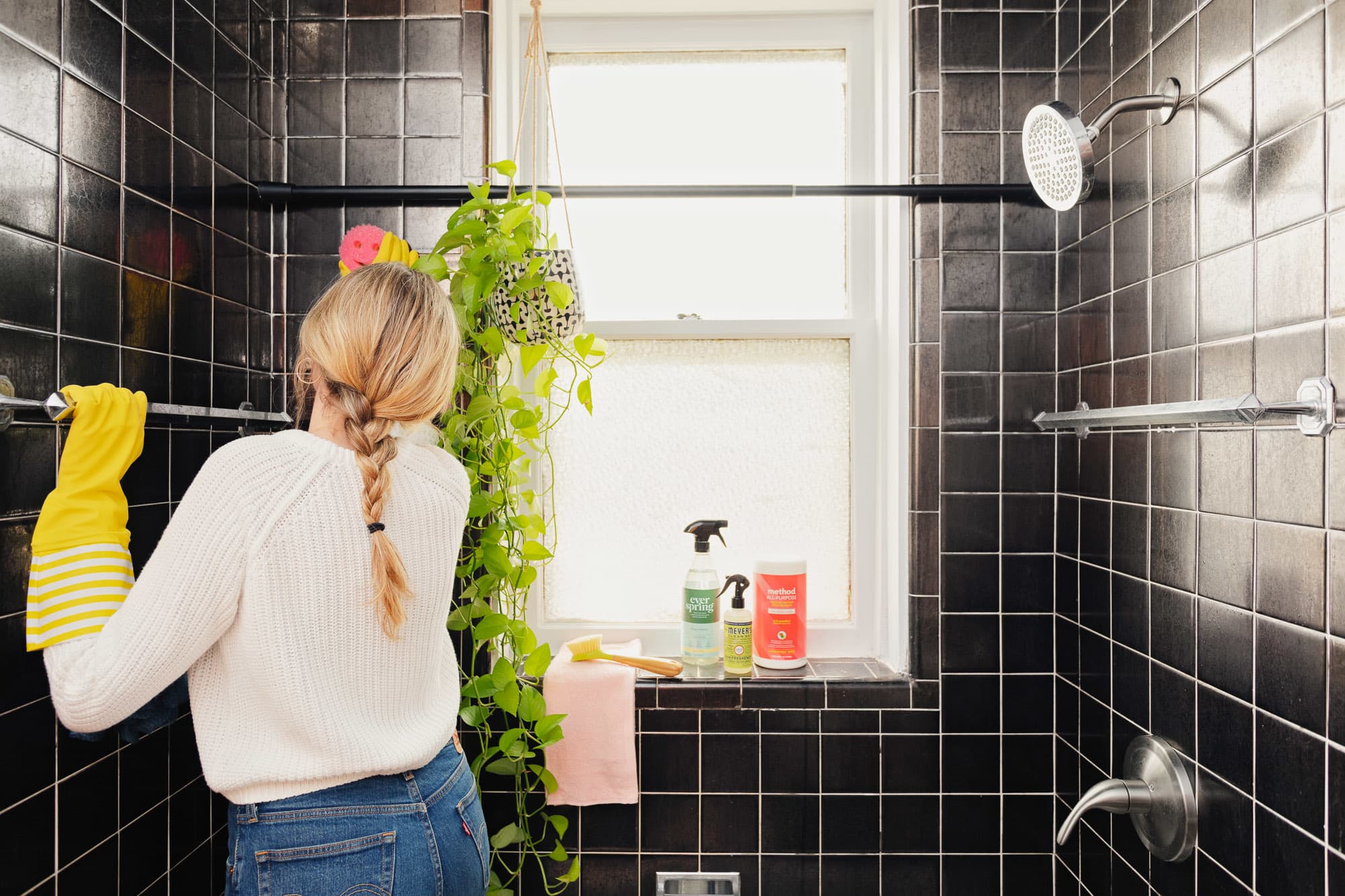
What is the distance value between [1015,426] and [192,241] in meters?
1.42

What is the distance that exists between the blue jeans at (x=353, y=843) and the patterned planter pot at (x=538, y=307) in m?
0.68

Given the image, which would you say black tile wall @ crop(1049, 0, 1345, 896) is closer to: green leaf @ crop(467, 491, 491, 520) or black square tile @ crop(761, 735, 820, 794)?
black square tile @ crop(761, 735, 820, 794)

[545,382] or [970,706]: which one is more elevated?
[545,382]

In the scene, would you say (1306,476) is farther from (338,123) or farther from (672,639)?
(338,123)

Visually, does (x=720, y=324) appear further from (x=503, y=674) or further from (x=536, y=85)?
(x=503, y=674)

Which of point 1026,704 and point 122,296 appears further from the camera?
point 1026,704

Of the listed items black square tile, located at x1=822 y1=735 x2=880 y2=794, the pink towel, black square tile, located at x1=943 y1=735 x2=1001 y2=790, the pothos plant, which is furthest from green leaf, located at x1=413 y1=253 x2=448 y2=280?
black square tile, located at x1=943 y1=735 x2=1001 y2=790

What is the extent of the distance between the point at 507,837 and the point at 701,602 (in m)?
0.51

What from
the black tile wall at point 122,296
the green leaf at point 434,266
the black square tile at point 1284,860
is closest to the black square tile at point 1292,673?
the black square tile at point 1284,860

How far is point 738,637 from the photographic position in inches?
57.1

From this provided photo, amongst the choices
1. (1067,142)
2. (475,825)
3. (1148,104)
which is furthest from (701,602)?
(1148,104)

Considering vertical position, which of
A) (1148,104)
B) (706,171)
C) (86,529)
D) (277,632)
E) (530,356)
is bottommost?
(277,632)

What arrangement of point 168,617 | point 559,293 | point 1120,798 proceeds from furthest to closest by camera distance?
1. point 559,293
2. point 1120,798
3. point 168,617

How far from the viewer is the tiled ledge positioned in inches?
55.8
